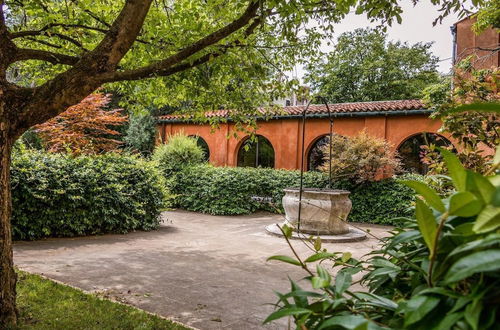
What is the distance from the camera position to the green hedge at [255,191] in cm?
1190

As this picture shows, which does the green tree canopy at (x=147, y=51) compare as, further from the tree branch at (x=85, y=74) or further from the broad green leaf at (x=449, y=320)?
the broad green leaf at (x=449, y=320)

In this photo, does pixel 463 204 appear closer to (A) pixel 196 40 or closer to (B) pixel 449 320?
(B) pixel 449 320

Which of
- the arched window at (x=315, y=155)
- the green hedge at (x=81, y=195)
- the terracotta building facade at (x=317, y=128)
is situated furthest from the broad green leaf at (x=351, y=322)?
the arched window at (x=315, y=155)

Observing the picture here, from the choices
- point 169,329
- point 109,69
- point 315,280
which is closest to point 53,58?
point 109,69

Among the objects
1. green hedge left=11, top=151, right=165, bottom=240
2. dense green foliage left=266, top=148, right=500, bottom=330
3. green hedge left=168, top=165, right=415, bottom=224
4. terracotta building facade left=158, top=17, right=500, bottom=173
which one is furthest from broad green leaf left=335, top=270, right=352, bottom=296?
green hedge left=168, top=165, right=415, bottom=224

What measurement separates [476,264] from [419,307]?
5.4 inches

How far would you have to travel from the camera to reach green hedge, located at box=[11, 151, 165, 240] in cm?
717

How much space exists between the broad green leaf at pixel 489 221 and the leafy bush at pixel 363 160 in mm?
11587

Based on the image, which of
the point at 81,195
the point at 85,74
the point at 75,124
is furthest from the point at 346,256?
the point at 75,124

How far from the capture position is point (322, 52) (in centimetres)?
641

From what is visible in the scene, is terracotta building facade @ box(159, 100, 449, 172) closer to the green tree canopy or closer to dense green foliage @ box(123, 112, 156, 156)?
dense green foliage @ box(123, 112, 156, 156)

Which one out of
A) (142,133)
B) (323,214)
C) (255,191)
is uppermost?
(142,133)

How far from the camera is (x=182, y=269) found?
5934 millimetres

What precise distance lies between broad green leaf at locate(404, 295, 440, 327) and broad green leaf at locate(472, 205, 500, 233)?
0.16m
